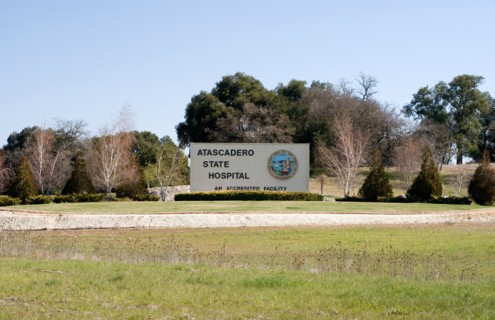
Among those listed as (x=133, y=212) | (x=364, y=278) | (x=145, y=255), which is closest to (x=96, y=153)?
(x=133, y=212)

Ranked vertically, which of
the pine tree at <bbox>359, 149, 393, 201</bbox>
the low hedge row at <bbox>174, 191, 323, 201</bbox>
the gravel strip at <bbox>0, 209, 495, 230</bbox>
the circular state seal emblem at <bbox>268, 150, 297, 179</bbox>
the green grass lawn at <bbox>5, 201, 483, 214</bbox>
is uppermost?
the circular state seal emblem at <bbox>268, 150, 297, 179</bbox>

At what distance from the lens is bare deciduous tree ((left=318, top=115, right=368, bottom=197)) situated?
5585 centimetres

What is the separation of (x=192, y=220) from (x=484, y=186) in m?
22.4

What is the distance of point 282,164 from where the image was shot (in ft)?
155

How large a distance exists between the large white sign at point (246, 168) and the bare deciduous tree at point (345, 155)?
6.90 m

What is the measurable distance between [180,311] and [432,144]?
218 feet

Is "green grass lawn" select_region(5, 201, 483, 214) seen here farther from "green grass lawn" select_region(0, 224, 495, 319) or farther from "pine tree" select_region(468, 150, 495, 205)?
"green grass lawn" select_region(0, 224, 495, 319)

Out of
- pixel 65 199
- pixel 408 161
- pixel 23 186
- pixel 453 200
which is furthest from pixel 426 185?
pixel 23 186

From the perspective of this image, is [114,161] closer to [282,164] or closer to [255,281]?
[282,164]

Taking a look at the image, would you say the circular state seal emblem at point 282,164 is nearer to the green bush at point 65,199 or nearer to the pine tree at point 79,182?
the pine tree at point 79,182

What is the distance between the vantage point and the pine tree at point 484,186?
4425 cm

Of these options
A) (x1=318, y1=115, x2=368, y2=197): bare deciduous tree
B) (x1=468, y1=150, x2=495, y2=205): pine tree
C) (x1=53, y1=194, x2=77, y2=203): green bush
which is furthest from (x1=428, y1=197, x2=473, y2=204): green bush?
(x1=53, y1=194, x2=77, y2=203): green bush

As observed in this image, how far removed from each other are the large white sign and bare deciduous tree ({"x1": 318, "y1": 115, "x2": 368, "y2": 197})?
6901 mm

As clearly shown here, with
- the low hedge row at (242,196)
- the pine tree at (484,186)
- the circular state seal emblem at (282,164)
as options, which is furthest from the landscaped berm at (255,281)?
the circular state seal emblem at (282,164)
